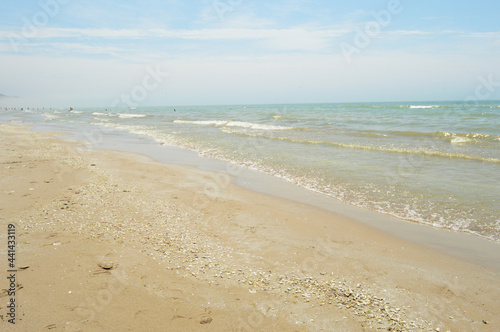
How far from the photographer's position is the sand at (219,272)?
12.4 feet

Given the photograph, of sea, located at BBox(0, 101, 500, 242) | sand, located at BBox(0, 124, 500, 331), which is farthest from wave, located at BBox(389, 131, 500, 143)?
Result: sand, located at BBox(0, 124, 500, 331)

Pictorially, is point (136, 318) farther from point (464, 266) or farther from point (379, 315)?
point (464, 266)

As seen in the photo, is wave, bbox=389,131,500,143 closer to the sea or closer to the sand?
the sea

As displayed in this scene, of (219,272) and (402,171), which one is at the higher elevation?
(402,171)

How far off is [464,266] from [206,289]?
4.51m

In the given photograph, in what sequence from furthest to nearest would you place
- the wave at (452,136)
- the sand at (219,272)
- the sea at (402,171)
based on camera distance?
the wave at (452,136) < the sea at (402,171) < the sand at (219,272)

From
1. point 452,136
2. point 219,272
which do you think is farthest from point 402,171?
point 452,136

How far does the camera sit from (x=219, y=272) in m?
4.75

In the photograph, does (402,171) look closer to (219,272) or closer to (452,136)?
(219,272)

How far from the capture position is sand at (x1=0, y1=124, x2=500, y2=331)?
3.78 meters

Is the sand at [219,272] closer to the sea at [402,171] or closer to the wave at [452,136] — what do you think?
the sea at [402,171]

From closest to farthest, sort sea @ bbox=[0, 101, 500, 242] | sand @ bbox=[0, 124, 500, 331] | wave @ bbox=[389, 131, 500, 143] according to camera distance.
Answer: sand @ bbox=[0, 124, 500, 331] → sea @ bbox=[0, 101, 500, 242] → wave @ bbox=[389, 131, 500, 143]

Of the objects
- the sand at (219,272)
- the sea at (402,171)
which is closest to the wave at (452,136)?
the sea at (402,171)

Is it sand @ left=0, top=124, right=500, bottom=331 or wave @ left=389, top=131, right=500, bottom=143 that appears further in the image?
wave @ left=389, top=131, right=500, bottom=143
